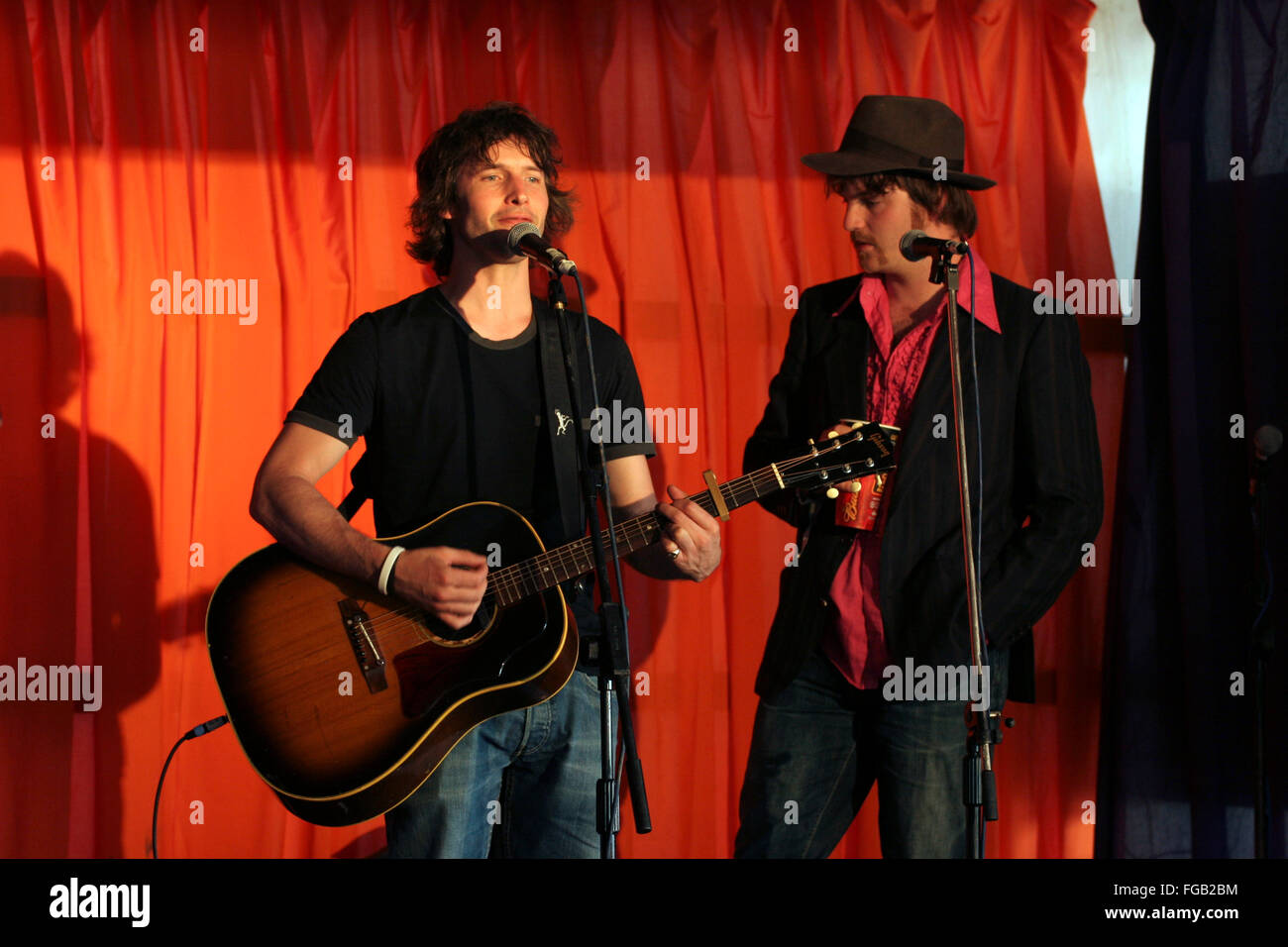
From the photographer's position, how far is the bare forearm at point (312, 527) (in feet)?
7.98

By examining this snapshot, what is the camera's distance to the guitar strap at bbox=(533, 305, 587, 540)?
250 centimetres

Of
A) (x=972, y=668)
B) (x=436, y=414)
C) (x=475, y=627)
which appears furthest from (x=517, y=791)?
(x=972, y=668)

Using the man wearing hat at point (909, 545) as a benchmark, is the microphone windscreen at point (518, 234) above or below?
above

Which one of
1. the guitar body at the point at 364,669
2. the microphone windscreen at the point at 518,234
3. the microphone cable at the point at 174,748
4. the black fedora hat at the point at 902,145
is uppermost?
the black fedora hat at the point at 902,145

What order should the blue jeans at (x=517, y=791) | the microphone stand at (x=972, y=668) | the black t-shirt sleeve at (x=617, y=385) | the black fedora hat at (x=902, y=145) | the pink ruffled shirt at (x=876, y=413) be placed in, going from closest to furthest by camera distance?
1. the microphone stand at (x=972, y=668)
2. the blue jeans at (x=517, y=791)
3. the pink ruffled shirt at (x=876, y=413)
4. the black t-shirt sleeve at (x=617, y=385)
5. the black fedora hat at (x=902, y=145)

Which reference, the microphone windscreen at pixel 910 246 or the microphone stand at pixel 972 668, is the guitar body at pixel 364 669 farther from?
the microphone windscreen at pixel 910 246

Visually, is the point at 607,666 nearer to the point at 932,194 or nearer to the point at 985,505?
the point at 985,505

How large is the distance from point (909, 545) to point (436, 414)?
1034 mm

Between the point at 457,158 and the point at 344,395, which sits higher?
the point at 457,158

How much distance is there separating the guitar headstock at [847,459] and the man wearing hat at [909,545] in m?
0.04

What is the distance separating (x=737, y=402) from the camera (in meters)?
3.80

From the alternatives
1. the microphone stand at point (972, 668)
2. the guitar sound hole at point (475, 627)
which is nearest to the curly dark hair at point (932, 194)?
the microphone stand at point (972, 668)

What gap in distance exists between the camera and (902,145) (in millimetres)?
2725
